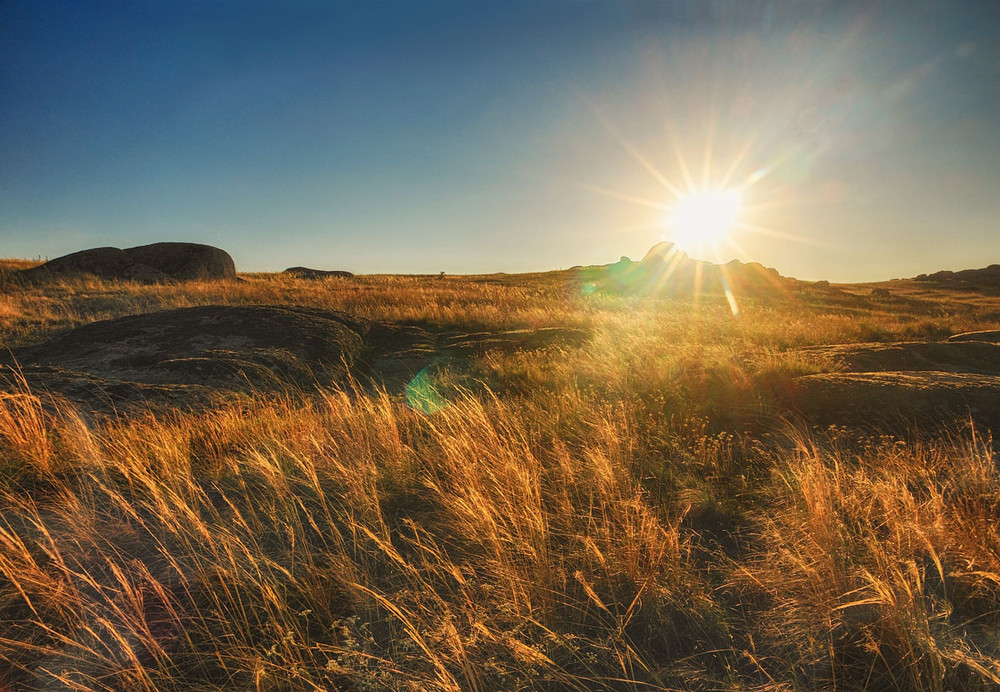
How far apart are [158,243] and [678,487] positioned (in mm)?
32977

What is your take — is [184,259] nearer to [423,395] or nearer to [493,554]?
[423,395]

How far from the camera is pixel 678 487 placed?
2969mm

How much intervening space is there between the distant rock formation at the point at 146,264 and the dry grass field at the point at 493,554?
23854 millimetres

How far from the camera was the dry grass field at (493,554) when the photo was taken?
163 centimetres

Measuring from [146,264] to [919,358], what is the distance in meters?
32.1

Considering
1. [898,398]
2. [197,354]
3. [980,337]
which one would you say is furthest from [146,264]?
[980,337]

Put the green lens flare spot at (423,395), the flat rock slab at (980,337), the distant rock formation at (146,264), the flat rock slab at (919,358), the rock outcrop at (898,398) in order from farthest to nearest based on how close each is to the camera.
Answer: the distant rock formation at (146,264)
the flat rock slab at (980,337)
the flat rock slab at (919,358)
the green lens flare spot at (423,395)
the rock outcrop at (898,398)

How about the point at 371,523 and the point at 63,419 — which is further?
the point at 63,419

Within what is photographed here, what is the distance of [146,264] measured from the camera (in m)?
24.9

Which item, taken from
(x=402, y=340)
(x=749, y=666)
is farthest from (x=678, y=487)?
(x=402, y=340)

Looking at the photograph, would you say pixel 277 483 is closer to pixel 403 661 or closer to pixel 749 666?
pixel 403 661

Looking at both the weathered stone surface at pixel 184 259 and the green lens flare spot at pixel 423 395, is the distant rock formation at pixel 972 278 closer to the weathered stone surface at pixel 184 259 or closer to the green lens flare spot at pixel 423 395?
the green lens flare spot at pixel 423 395

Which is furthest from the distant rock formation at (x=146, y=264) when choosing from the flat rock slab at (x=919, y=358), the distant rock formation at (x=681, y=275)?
the flat rock slab at (x=919, y=358)

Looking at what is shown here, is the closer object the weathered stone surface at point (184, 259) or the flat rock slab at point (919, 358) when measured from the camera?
the flat rock slab at point (919, 358)
